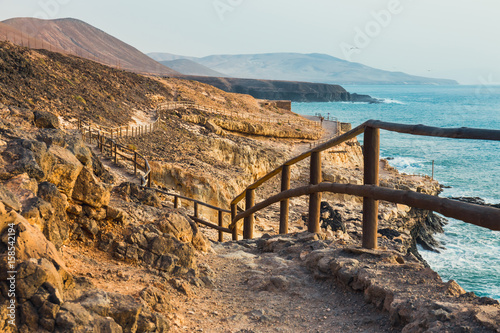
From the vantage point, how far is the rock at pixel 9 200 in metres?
3.02

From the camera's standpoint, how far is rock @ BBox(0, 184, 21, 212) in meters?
3.02

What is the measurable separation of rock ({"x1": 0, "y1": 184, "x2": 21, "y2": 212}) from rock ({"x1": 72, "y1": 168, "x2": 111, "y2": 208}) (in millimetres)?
1150

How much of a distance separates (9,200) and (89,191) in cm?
131

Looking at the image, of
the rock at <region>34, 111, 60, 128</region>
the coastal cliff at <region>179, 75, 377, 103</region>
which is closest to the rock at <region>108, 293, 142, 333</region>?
the rock at <region>34, 111, 60, 128</region>

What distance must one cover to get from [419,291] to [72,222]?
2.94m

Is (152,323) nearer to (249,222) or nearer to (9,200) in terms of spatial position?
(9,200)

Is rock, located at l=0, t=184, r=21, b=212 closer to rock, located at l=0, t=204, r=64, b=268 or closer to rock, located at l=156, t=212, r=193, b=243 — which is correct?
rock, located at l=0, t=204, r=64, b=268

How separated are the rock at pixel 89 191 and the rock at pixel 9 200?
1.15 meters

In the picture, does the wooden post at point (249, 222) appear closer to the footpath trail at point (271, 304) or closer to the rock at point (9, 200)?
the footpath trail at point (271, 304)

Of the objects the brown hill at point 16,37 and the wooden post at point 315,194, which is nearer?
the wooden post at point 315,194

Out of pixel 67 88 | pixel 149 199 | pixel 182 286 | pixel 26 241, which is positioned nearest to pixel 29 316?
pixel 26 241

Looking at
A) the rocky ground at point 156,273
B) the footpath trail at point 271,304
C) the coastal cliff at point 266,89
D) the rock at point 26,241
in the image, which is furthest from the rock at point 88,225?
the coastal cliff at point 266,89

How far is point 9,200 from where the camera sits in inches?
121

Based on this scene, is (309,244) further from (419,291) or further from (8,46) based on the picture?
(8,46)
